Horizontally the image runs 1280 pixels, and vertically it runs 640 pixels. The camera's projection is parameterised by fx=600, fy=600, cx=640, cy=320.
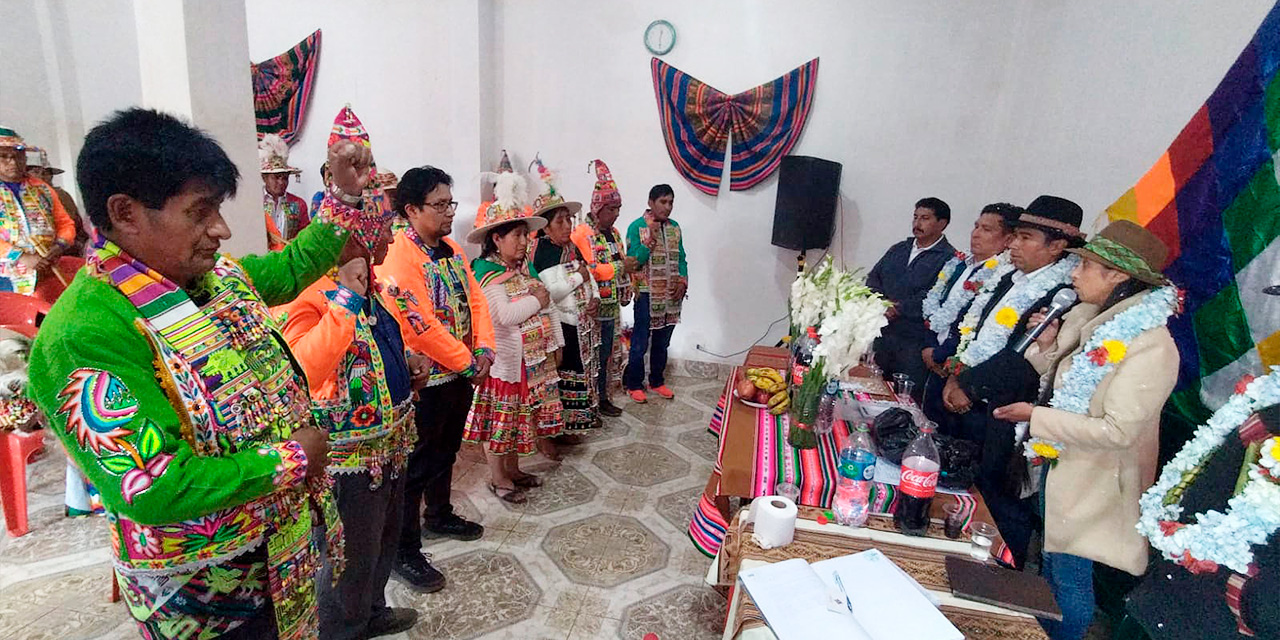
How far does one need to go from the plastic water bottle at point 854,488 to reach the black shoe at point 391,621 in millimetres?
1518

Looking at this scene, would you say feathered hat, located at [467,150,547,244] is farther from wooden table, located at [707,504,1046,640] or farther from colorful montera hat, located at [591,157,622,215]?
wooden table, located at [707,504,1046,640]

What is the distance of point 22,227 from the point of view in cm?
331

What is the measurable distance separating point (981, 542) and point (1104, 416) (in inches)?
22.5

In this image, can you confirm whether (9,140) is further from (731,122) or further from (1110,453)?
(1110,453)

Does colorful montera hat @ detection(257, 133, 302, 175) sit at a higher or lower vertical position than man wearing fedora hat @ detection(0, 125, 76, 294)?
higher

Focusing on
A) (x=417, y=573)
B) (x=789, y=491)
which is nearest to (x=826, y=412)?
(x=789, y=491)

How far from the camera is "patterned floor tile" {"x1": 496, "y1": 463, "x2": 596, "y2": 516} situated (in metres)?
2.93

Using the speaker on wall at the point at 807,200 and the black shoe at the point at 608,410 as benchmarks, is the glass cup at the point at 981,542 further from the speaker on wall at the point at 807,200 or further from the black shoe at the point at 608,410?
the speaker on wall at the point at 807,200

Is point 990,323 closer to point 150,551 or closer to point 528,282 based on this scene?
point 528,282

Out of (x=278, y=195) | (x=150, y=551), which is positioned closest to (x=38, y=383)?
(x=150, y=551)

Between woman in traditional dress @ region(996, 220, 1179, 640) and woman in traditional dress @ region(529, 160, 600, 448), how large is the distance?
2017 mm

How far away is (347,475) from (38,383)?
82 centimetres

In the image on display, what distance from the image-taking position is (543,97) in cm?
467

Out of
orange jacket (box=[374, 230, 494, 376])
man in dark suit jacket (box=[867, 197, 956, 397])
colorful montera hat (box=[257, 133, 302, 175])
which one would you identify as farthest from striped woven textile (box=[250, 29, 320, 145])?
man in dark suit jacket (box=[867, 197, 956, 397])
